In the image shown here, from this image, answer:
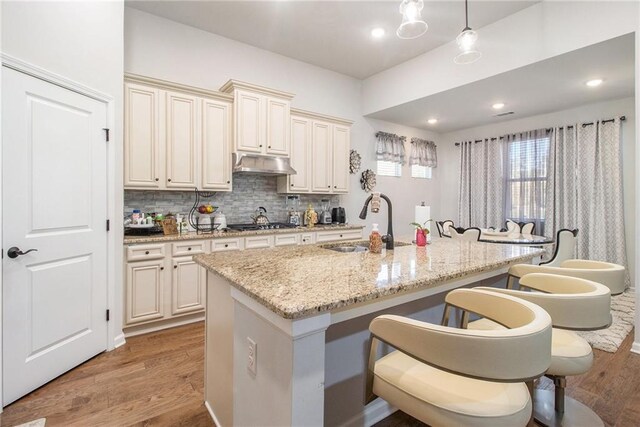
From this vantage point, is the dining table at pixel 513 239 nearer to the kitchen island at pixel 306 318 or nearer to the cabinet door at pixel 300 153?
the kitchen island at pixel 306 318

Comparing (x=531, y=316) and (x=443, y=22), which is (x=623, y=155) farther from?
(x=531, y=316)

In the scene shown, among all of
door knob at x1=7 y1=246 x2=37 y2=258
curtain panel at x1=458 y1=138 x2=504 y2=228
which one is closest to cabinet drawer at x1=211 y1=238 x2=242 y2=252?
door knob at x1=7 y1=246 x2=37 y2=258

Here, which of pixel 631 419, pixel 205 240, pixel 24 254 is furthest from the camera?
pixel 205 240

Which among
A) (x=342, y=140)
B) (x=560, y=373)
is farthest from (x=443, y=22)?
(x=560, y=373)

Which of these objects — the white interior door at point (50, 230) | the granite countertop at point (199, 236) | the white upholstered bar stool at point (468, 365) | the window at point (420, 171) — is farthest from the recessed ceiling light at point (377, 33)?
the white upholstered bar stool at point (468, 365)

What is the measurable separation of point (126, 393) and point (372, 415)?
62.3 inches

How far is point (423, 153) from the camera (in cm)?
620

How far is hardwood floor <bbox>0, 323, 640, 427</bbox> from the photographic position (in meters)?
1.81

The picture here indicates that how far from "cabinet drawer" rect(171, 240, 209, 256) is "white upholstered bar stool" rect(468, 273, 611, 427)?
2.54 meters

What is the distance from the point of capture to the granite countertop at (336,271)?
107 cm

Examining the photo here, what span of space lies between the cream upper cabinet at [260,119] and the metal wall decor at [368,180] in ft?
5.88

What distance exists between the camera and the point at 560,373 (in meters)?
1.40

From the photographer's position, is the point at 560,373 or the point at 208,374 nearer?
the point at 560,373

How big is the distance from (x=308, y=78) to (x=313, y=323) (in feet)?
14.5
